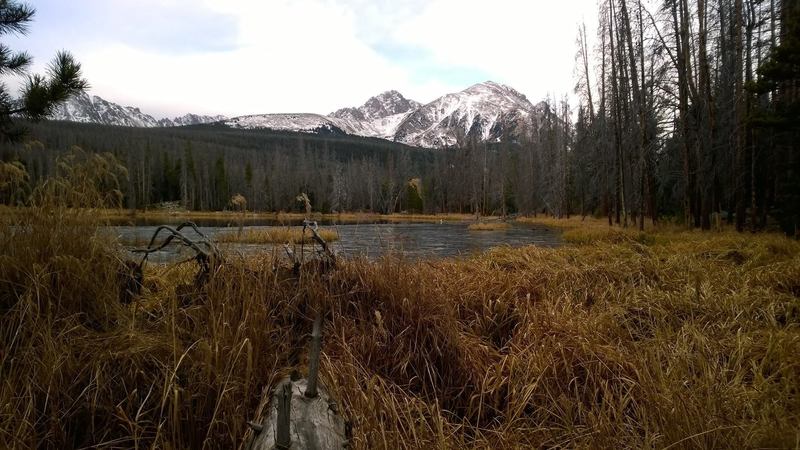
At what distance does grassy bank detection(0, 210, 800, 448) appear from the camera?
5.99 ft

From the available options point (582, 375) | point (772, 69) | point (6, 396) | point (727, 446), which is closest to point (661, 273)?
point (582, 375)

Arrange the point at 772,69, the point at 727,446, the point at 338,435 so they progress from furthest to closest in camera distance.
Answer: the point at 772,69
the point at 727,446
the point at 338,435

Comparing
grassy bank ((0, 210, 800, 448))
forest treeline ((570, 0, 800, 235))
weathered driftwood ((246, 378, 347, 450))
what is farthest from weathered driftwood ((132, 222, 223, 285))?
forest treeline ((570, 0, 800, 235))

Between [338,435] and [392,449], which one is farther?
[392,449]

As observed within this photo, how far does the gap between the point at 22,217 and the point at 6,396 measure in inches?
47.5

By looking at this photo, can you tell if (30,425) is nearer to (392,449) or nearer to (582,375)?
(392,449)

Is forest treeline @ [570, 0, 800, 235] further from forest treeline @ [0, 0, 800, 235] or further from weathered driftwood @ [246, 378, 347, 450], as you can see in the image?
weathered driftwood @ [246, 378, 347, 450]

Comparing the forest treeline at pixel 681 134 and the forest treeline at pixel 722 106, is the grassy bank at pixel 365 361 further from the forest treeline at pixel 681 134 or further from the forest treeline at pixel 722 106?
the forest treeline at pixel 722 106

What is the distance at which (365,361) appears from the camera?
8.71 ft

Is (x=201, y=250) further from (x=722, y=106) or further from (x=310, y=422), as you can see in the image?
(x=722, y=106)

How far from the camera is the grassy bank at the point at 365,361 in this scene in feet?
5.99

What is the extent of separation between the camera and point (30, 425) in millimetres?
1671

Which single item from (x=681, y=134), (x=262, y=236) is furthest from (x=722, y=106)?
(x=262, y=236)

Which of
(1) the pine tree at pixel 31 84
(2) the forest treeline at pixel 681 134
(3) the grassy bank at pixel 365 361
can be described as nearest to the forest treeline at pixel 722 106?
(2) the forest treeline at pixel 681 134
